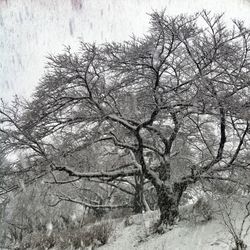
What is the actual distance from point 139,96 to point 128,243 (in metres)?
4.52

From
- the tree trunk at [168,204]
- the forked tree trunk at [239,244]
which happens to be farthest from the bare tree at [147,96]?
the forked tree trunk at [239,244]

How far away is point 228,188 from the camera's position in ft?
38.8

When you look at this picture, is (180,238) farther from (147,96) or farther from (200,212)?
(147,96)

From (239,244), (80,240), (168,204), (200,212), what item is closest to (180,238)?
(200,212)

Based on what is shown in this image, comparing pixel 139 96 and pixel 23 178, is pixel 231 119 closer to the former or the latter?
pixel 139 96

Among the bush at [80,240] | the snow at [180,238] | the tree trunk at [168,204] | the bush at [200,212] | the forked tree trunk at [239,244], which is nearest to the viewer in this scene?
the forked tree trunk at [239,244]

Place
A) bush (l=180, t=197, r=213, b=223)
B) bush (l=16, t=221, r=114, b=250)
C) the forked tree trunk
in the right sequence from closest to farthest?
the forked tree trunk < bush (l=180, t=197, r=213, b=223) < bush (l=16, t=221, r=114, b=250)

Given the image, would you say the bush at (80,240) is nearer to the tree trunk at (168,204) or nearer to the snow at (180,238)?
the snow at (180,238)

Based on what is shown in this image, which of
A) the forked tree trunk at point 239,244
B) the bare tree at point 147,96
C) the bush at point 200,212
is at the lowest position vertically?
the forked tree trunk at point 239,244

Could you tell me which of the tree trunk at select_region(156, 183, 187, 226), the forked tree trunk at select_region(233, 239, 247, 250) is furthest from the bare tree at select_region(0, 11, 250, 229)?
the forked tree trunk at select_region(233, 239, 247, 250)

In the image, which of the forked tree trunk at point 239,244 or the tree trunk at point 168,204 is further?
the tree trunk at point 168,204

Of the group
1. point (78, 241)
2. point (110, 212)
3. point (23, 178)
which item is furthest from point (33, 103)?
point (110, 212)

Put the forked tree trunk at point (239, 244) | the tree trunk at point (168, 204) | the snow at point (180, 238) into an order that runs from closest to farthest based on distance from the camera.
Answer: the forked tree trunk at point (239, 244)
the snow at point (180, 238)
the tree trunk at point (168, 204)

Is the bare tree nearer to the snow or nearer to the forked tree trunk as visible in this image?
the snow
